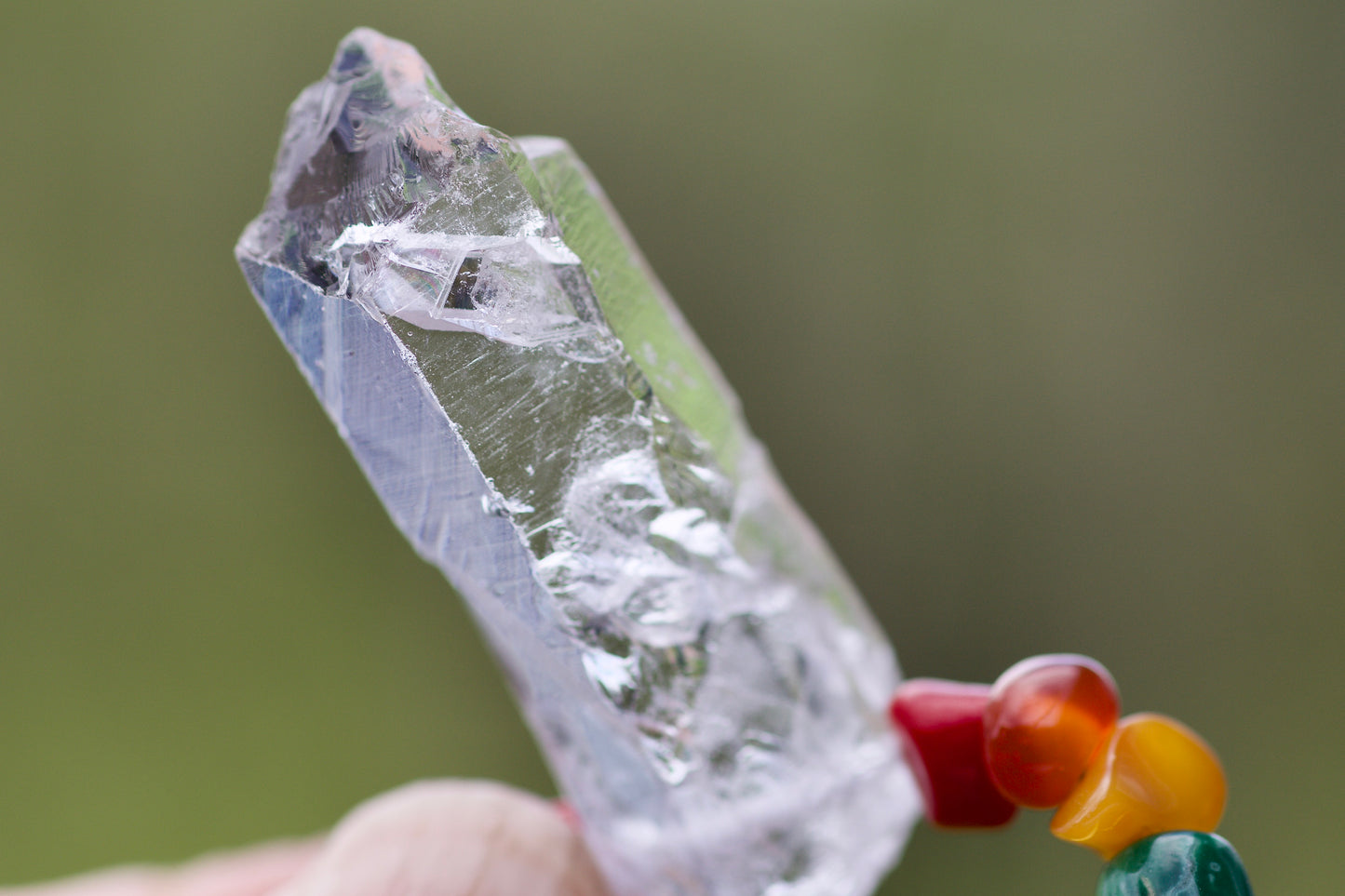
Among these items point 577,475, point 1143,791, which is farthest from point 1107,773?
point 577,475

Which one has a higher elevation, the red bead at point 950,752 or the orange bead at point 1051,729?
the orange bead at point 1051,729

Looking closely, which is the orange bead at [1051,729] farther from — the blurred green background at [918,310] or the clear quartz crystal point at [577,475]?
the blurred green background at [918,310]

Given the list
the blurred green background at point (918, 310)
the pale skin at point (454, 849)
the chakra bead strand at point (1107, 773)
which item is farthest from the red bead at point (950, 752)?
the blurred green background at point (918, 310)

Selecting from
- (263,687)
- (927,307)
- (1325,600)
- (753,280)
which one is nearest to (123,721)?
(263,687)

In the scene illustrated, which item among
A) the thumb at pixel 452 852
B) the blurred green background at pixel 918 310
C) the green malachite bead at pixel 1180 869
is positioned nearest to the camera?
the green malachite bead at pixel 1180 869

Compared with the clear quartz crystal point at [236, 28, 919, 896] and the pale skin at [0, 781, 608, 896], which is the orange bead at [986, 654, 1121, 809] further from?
the pale skin at [0, 781, 608, 896]

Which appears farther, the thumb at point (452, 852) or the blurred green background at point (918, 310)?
the blurred green background at point (918, 310)

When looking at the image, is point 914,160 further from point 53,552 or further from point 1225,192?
point 53,552

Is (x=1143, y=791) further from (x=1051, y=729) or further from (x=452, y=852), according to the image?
(x=452, y=852)

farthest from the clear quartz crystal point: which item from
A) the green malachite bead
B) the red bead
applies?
the green malachite bead
